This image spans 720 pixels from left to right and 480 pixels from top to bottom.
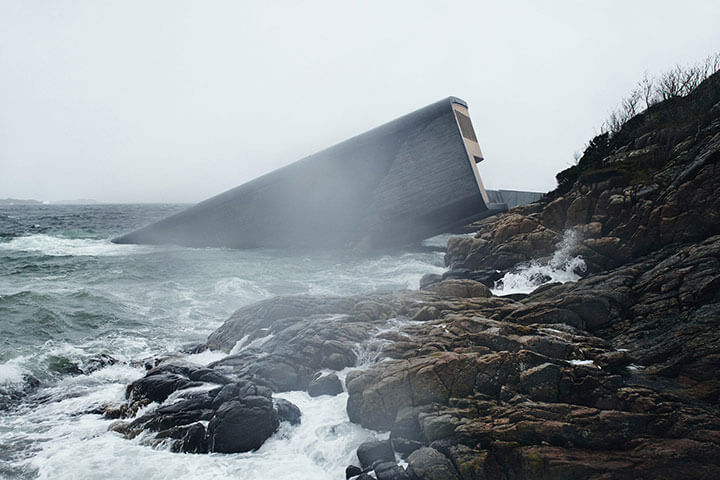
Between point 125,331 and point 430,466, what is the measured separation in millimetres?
11904

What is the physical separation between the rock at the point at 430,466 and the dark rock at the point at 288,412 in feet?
8.82

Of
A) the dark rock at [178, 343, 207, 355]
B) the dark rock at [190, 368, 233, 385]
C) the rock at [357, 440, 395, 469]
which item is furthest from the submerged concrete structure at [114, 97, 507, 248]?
the rock at [357, 440, 395, 469]

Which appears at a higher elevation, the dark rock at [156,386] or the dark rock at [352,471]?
the dark rock at [156,386]

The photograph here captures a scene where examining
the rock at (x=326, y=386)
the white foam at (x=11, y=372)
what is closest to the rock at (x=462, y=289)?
the rock at (x=326, y=386)

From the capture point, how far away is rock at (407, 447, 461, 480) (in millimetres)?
5359

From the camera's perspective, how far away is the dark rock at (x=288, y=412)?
7547 millimetres

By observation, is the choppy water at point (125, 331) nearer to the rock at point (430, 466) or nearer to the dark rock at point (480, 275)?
the rock at point (430, 466)

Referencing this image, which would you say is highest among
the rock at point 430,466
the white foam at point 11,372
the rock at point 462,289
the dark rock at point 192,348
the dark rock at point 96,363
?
the white foam at point 11,372

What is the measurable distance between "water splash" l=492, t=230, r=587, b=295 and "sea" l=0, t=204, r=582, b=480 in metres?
0.05

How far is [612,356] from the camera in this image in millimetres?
7316

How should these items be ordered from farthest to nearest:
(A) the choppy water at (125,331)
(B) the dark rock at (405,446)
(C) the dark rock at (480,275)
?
(C) the dark rock at (480,275), (A) the choppy water at (125,331), (B) the dark rock at (405,446)

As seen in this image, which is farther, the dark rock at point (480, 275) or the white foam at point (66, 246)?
the white foam at point (66, 246)

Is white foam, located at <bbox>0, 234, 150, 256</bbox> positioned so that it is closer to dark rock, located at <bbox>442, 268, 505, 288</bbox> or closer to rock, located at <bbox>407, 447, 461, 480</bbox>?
dark rock, located at <bbox>442, 268, 505, 288</bbox>

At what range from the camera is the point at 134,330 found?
43.7 feet
